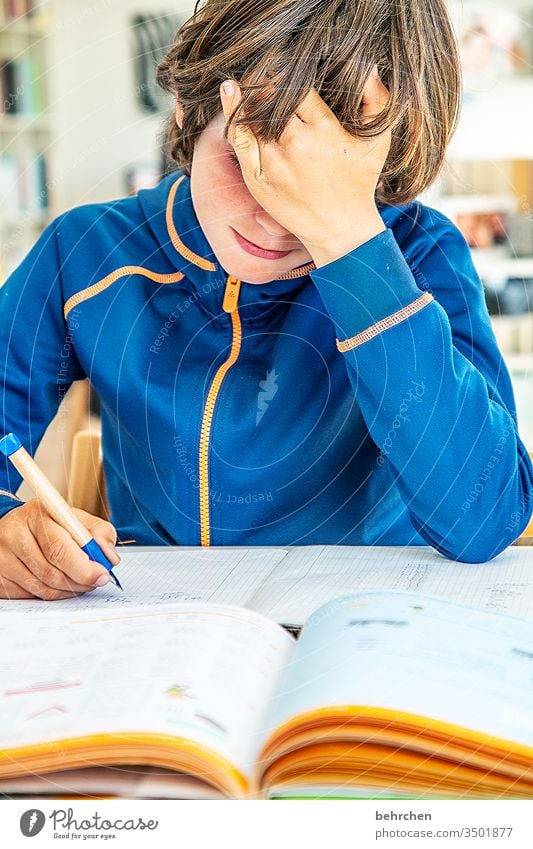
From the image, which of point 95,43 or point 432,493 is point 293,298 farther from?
point 95,43

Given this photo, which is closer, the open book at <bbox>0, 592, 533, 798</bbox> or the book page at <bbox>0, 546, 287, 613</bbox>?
the open book at <bbox>0, 592, 533, 798</bbox>

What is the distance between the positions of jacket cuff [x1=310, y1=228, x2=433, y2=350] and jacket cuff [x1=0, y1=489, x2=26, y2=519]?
222 mm

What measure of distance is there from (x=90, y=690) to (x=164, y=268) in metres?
0.38

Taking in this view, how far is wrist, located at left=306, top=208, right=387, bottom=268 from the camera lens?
1.72 feet

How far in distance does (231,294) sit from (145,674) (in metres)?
0.34

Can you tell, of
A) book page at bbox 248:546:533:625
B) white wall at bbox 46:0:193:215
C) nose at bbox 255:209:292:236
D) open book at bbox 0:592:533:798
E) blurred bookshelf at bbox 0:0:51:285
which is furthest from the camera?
blurred bookshelf at bbox 0:0:51:285

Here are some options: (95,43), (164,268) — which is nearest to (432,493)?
(164,268)

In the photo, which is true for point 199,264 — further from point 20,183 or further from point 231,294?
point 20,183

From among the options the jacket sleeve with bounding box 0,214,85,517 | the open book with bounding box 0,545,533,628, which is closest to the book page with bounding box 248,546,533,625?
the open book with bounding box 0,545,533,628

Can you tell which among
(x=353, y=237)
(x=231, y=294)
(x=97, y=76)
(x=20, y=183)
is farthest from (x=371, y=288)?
(x=20, y=183)

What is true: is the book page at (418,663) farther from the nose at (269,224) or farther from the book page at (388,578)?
the nose at (269,224)

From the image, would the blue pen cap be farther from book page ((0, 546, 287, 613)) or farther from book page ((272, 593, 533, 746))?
book page ((272, 593, 533, 746))

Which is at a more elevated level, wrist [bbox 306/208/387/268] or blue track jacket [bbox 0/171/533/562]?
wrist [bbox 306/208/387/268]

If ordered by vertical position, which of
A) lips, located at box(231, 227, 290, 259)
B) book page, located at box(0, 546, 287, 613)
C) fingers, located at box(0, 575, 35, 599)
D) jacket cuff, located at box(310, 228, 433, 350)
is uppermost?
lips, located at box(231, 227, 290, 259)
